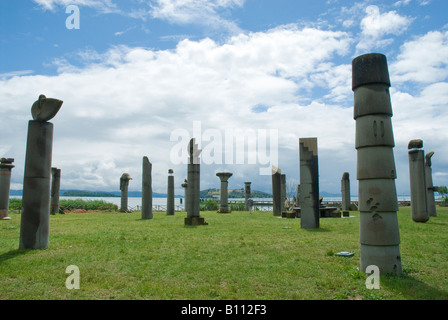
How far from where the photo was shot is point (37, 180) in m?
9.45

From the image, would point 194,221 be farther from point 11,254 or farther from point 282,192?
point 282,192

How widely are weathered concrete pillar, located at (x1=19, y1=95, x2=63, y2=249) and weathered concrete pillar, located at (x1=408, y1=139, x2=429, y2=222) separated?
1612 cm

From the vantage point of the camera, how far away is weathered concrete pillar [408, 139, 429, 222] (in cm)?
1680

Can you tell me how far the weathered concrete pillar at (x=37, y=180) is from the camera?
30.7ft

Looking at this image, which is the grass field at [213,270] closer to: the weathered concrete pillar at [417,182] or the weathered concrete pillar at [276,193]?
the weathered concrete pillar at [417,182]

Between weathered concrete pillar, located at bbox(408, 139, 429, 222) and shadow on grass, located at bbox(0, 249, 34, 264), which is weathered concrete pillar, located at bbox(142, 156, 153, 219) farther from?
weathered concrete pillar, located at bbox(408, 139, 429, 222)

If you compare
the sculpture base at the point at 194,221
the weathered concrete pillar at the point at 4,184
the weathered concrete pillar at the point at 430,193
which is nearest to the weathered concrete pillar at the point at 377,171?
the sculpture base at the point at 194,221

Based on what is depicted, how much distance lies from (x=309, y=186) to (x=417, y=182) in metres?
6.12

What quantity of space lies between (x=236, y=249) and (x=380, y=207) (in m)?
3.97

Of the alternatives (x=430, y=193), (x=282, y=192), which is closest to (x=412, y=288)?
(x=430, y=193)

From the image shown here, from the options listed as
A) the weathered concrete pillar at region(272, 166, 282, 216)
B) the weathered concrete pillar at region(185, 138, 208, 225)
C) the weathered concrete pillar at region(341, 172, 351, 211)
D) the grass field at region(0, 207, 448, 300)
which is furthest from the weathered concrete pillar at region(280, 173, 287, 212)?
the grass field at region(0, 207, 448, 300)

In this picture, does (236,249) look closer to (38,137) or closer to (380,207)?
(380,207)
